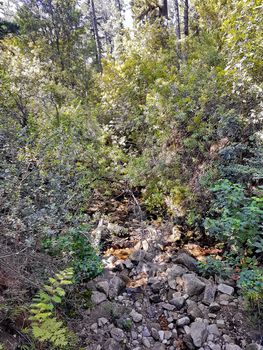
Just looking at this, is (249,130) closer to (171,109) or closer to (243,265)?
(171,109)

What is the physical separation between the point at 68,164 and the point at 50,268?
1598 millimetres

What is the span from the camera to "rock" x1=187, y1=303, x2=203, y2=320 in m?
2.58

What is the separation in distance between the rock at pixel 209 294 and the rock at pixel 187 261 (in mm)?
373

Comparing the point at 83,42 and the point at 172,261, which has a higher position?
the point at 83,42

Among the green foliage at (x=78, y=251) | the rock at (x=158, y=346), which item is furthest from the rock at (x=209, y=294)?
the green foliage at (x=78, y=251)

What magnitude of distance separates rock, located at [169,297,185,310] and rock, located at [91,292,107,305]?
2.50 feet

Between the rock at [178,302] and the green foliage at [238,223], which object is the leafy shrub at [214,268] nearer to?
the green foliage at [238,223]

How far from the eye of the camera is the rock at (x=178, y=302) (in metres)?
2.72

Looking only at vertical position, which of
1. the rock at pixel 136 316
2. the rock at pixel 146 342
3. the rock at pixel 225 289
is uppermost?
the rock at pixel 225 289

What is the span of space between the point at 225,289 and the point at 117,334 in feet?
4.22

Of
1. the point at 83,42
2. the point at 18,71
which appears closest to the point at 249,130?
the point at 18,71

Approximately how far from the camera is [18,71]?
5.46m

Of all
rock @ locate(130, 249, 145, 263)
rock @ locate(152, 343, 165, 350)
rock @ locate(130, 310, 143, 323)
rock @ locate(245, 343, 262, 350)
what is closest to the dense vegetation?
rock @ locate(245, 343, 262, 350)

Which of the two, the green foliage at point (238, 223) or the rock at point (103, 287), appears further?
the rock at point (103, 287)
